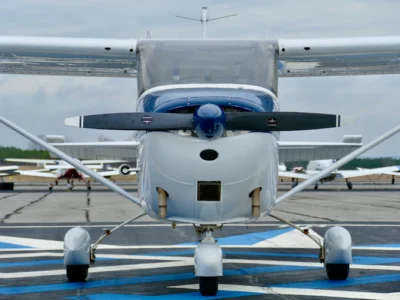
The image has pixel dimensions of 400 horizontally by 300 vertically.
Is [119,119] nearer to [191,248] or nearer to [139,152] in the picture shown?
[139,152]

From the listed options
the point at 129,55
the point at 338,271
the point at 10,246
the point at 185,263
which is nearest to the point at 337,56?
the point at 129,55

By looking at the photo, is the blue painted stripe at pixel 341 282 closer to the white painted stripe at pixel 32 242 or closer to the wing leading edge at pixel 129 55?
the wing leading edge at pixel 129 55

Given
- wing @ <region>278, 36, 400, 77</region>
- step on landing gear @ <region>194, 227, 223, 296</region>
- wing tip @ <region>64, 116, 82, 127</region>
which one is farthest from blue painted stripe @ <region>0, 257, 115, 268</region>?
wing @ <region>278, 36, 400, 77</region>

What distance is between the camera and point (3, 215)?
1645 centimetres

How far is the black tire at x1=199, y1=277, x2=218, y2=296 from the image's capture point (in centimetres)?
614

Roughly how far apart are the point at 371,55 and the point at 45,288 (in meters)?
4.53

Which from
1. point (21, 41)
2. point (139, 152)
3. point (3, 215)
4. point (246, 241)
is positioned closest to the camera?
point (139, 152)

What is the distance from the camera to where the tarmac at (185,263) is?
21.5 feet

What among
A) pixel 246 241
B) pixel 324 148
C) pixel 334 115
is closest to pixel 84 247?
pixel 334 115

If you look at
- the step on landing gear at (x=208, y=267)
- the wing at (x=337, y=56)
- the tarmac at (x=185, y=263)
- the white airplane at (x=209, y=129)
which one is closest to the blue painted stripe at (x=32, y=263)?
the tarmac at (x=185, y=263)

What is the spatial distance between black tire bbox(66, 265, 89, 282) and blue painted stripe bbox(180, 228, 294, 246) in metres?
3.28

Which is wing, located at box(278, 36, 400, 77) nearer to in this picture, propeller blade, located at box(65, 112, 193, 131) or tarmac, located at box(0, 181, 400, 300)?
propeller blade, located at box(65, 112, 193, 131)

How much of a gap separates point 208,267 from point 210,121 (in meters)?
1.37

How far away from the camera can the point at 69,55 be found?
328 inches
